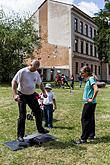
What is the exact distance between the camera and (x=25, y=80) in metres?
7.52

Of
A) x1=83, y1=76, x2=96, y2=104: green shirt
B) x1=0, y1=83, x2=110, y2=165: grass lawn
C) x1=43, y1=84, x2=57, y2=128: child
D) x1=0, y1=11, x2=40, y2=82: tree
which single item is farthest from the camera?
x1=0, y1=11, x2=40, y2=82: tree

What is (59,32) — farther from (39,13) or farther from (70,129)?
(70,129)

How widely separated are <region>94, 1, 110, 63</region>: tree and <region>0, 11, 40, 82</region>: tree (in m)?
15.0

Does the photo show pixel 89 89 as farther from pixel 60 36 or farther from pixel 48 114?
pixel 60 36

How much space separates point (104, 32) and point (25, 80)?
4274cm

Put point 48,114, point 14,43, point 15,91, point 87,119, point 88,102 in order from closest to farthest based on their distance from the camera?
point 15,91
point 88,102
point 87,119
point 48,114
point 14,43

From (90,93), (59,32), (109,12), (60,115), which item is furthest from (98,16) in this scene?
(90,93)

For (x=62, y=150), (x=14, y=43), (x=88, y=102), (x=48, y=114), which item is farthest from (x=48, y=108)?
(x=14, y=43)

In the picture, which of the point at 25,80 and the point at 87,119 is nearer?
the point at 25,80

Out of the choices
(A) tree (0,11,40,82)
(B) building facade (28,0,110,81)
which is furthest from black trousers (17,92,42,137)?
(B) building facade (28,0,110,81)

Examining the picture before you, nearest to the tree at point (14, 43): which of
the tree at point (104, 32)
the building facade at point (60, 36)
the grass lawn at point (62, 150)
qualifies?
the building facade at point (60, 36)

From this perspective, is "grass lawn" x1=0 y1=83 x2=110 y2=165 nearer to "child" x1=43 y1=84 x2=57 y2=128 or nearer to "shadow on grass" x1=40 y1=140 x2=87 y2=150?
"shadow on grass" x1=40 y1=140 x2=87 y2=150

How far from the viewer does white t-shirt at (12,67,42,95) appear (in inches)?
295

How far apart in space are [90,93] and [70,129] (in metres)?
1.99
